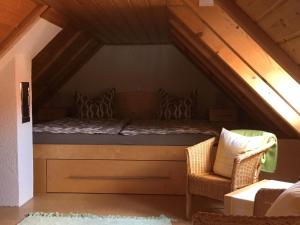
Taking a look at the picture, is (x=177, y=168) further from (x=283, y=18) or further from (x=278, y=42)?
(x=283, y=18)

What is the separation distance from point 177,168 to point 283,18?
2.66m

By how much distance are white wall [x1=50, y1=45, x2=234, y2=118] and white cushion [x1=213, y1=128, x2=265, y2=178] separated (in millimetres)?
2558

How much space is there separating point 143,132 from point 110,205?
2.69 feet

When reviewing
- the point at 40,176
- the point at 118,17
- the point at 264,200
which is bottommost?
the point at 40,176

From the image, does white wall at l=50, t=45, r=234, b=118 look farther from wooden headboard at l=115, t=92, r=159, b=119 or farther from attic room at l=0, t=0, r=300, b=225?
attic room at l=0, t=0, r=300, b=225

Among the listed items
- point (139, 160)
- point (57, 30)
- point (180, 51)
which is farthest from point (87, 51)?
point (139, 160)

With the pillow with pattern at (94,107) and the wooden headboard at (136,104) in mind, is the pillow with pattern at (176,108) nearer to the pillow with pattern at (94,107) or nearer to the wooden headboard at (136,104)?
the wooden headboard at (136,104)

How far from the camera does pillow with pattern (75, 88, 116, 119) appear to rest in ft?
19.2

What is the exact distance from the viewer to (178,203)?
3.96 meters

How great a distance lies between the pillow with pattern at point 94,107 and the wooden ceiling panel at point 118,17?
3.24 feet

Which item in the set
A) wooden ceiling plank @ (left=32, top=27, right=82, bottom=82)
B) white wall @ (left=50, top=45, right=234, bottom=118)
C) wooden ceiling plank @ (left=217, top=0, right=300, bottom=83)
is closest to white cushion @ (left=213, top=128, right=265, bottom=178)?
wooden ceiling plank @ (left=217, top=0, right=300, bottom=83)

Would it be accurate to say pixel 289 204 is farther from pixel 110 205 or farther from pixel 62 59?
pixel 62 59

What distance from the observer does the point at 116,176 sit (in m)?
4.23

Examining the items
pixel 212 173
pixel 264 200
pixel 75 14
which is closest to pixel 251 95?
pixel 212 173
